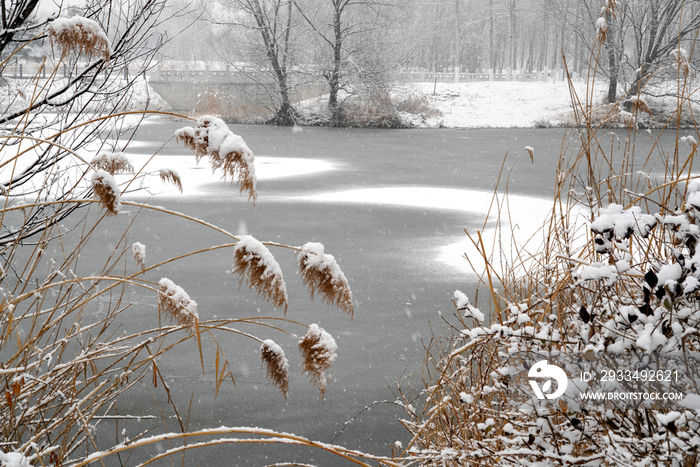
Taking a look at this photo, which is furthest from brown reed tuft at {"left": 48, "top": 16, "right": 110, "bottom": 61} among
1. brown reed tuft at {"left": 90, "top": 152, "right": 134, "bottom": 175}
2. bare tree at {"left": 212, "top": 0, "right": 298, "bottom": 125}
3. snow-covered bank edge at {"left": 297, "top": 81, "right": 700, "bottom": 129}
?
bare tree at {"left": 212, "top": 0, "right": 298, "bottom": 125}

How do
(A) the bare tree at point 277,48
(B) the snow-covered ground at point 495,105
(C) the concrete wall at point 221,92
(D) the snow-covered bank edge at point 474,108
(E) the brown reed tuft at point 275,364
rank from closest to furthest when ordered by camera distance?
(E) the brown reed tuft at point 275,364 → (A) the bare tree at point 277,48 → (D) the snow-covered bank edge at point 474,108 → (B) the snow-covered ground at point 495,105 → (C) the concrete wall at point 221,92

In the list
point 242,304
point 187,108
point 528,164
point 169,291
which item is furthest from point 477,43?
point 169,291

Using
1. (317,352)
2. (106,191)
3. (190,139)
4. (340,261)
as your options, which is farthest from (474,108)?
(106,191)

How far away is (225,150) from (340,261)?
588cm

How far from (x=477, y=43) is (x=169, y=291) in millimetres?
58277

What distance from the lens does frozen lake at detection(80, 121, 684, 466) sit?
4.20m

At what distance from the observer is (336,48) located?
2886 cm

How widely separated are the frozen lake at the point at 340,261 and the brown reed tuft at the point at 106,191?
8.03 feet

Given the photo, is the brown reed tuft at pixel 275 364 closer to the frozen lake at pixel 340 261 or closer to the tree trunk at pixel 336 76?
the frozen lake at pixel 340 261

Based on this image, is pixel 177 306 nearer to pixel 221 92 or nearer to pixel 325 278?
pixel 325 278

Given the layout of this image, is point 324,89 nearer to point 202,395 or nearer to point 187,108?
point 187,108

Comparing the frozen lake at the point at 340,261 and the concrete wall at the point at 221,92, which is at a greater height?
the concrete wall at the point at 221,92

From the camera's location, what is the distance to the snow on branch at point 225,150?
158 centimetres

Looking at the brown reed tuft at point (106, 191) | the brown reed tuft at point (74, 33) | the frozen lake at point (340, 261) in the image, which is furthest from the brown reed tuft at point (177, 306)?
the frozen lake at point (340, 261)
